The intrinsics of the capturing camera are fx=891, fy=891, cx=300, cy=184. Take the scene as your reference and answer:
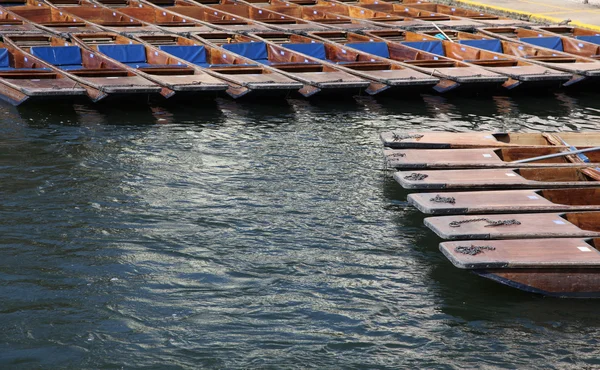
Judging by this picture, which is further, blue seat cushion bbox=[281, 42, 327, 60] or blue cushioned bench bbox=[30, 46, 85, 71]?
blue seat cushion bbox=[281, 42, 327, 60]

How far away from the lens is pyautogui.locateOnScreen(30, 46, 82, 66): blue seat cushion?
18078mm

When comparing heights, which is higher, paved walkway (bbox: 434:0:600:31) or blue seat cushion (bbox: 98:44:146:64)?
paved walkway (bbox: 434:0:600:31)

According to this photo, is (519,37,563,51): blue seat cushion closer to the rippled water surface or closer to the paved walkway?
the paved walkway

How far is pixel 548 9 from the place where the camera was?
25.3m

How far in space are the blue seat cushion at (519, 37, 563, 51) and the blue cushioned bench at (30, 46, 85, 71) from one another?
1040 centimetres

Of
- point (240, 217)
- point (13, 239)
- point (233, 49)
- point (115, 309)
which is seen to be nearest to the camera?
point (115, 309)

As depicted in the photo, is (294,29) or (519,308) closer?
(519,308)

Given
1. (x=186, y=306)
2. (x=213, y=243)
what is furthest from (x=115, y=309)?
(x=213, y=243)

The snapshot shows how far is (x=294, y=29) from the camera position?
2131cm

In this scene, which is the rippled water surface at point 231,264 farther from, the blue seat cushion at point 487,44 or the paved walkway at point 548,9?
the paved walkway at point 548,9

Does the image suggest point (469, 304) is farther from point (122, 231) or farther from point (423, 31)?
point (423, 31)

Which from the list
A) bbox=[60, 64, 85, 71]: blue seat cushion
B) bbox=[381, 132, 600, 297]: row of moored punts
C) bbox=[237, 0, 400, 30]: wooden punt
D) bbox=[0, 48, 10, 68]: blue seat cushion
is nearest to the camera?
bbox=[381, 132, 600, 297]: row of moored punts

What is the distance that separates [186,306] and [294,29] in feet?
43.1

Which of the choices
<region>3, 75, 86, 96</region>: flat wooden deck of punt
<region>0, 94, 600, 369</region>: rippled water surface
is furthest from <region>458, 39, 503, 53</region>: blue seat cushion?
<region>3, 75, 86, 96</region>: flat wooden deck of punt
